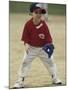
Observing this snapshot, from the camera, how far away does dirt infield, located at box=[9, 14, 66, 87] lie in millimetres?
1430

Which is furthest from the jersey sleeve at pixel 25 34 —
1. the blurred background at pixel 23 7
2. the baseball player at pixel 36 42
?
the blurred background at pixel 23 7

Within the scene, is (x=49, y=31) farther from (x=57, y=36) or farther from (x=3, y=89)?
(x=3, y=89)

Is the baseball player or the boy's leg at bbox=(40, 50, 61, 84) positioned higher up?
the baseball player

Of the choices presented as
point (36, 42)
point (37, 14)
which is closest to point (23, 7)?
point (37, 14)

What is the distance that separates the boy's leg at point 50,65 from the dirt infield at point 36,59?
0.08ft

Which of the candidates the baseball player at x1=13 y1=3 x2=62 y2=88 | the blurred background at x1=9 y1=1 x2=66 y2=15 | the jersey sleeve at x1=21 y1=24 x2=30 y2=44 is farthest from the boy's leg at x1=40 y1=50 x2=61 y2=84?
the blurred background at x1=9 y1=1 x2=66 y2=15

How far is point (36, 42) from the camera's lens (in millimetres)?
1469

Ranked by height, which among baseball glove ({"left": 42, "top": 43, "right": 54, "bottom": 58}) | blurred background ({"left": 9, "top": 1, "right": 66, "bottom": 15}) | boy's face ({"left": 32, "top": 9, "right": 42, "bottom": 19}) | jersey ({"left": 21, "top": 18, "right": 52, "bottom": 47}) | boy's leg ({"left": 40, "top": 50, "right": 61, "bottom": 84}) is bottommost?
boy's leg ({"left": 40, "top": 50, "right": 61, "bottom": 84})

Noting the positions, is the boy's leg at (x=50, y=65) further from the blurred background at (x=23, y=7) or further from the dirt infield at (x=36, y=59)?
the blurred background at (x=23, y=7)

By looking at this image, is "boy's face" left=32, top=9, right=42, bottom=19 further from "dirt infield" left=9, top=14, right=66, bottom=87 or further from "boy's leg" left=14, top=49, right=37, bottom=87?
"boy's leg" left=14, top=49, right=37, bottom=87

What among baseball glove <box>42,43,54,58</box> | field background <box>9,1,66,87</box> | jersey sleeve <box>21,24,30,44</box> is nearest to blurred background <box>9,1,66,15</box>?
field background <box>9,1,66,87</box>

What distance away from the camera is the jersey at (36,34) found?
145 centimetres

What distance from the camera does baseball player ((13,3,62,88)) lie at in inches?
57.1

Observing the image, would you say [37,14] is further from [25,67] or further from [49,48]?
[25,67]
